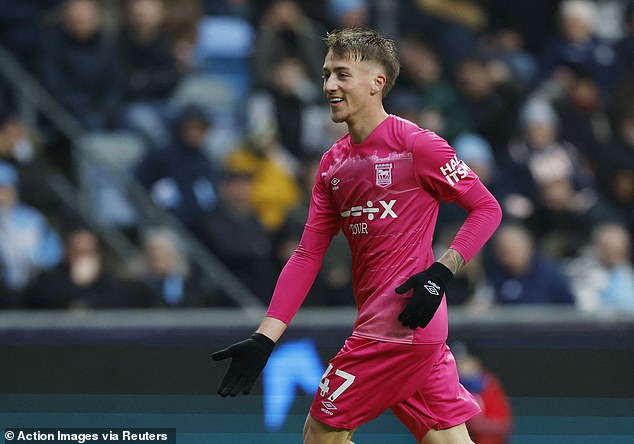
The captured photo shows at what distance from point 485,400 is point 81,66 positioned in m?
4.99

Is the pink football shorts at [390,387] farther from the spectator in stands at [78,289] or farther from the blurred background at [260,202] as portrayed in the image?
the spectator in stands at [78,289]

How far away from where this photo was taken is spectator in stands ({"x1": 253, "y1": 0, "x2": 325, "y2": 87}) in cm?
1098

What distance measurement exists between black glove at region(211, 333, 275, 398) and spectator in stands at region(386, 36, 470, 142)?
568 cm

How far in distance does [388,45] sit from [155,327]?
2.56 meters

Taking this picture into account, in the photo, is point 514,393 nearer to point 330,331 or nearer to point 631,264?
point 330,331

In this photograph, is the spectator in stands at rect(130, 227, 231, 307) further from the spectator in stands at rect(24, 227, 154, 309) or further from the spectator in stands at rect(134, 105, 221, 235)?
the spectator in stands at rect(134, 105, 221, 235)

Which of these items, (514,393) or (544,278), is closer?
(514,393)

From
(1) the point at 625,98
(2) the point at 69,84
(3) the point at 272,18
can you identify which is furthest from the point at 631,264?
(2) the point at 69,84

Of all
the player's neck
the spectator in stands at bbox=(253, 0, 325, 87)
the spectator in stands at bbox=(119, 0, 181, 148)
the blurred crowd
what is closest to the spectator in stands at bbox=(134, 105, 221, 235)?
the blurred crowd

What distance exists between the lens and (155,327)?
707cm

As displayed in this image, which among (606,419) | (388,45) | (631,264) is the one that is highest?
(388,45)

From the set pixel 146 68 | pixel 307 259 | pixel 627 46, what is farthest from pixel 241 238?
pixel 627 46

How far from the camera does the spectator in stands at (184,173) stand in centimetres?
958

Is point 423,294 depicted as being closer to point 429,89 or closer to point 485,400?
point 485,400
